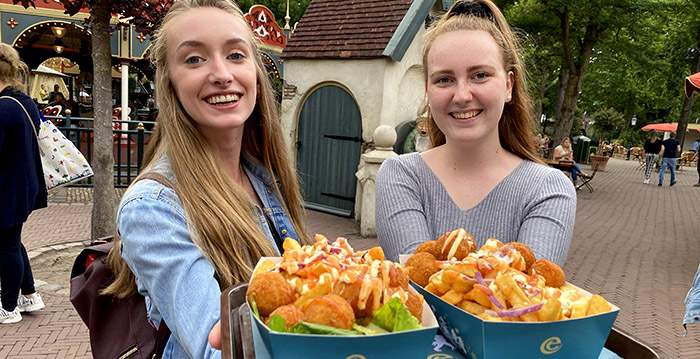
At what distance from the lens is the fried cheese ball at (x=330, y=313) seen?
→ 0.82 m

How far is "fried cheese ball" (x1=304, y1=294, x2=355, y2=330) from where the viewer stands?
2.68 ft

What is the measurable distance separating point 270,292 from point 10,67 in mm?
4382

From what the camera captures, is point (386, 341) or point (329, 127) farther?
point (329, 127)

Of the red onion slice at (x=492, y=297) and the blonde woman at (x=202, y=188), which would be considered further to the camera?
the blonde woman at (x=202, y=188)

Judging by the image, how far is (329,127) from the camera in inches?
379

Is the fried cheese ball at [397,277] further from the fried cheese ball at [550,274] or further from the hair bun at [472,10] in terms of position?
the hair bun at [472,10]

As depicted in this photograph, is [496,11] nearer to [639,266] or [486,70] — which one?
[486,70]

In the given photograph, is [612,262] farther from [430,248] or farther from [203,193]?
[203,193]

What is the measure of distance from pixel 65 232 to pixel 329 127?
4.83 metres

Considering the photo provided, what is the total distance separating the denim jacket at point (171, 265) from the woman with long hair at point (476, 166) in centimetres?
70

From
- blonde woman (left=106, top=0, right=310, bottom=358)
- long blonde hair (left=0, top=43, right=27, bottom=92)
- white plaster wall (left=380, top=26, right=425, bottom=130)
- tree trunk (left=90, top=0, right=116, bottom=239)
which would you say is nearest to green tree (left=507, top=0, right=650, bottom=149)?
white plaster wall (left=380, top=26, right=425, bottom=130)

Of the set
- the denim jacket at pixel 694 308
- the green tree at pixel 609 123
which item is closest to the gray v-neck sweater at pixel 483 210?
the denim jacket at pixel 694 308

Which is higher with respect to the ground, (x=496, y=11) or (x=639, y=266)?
(x=496, y=11)

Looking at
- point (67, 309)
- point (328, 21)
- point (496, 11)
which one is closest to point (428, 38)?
point (496, 11)
